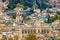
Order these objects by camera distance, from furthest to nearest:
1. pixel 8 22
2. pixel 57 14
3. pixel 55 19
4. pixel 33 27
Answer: pixel 57 14 → pixel 55 19 → pixel 8 22 → pixel 33 27

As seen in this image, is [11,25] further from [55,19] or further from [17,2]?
[17,2]

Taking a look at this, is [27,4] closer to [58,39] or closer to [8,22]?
[8,22]

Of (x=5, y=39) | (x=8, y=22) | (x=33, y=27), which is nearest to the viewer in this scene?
(x=5, y=39)

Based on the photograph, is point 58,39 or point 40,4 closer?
point 58,39

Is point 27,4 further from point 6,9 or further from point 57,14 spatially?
point 57,14

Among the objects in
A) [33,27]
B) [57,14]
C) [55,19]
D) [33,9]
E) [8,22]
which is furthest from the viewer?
[33,9]

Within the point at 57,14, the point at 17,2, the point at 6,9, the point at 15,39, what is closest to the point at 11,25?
the point at 15,39

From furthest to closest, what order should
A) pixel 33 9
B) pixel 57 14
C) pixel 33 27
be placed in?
pixel 33 9 < pixel 57 14 < pixel 33 27

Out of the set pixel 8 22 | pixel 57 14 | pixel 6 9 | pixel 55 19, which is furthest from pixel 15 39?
pixel 6 9

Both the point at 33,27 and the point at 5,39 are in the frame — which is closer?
the point at 5,39
